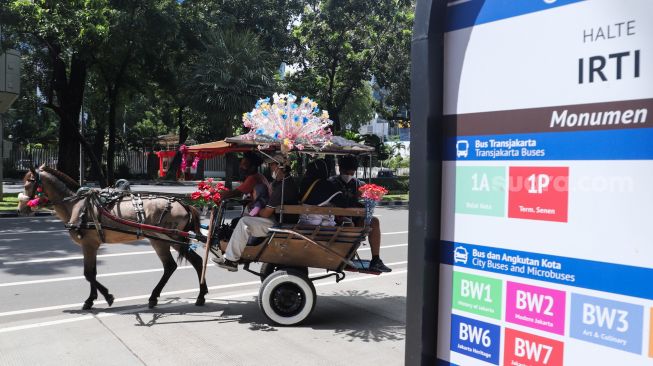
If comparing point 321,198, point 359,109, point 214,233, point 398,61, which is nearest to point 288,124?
point 321,198

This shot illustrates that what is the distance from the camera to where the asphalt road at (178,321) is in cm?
525

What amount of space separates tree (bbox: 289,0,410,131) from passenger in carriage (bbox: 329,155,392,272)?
2065 cm

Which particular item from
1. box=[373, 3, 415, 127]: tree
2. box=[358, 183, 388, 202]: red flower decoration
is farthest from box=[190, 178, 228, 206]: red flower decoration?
box=[373, 3, 415, 127]: tree

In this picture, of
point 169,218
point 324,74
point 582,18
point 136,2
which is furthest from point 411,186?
point 324,74

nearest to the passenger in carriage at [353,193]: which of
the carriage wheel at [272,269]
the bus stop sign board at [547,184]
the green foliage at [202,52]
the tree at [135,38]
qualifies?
the carriage wheel at [272,269]

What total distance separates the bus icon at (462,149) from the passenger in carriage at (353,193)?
4.25 metres

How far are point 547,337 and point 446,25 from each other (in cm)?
127

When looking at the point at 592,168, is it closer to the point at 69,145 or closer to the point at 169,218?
the point at 169,218

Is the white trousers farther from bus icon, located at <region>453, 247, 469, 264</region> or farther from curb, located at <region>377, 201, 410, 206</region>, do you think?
curb, located at <region>377, 201, 410, 206</region>

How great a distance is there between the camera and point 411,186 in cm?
229

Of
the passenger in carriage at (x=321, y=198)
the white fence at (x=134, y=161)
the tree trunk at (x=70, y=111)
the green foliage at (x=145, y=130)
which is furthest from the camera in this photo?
the green foliage at (x=145, y=130)

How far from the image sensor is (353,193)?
6.84 m

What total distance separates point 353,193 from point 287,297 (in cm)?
154

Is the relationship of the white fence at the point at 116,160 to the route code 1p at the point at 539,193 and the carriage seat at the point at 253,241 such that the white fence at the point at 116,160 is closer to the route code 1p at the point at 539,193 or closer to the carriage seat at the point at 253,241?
the carriage seat at the point at 253,241
